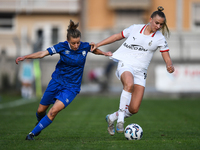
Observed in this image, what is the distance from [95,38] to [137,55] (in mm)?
15992

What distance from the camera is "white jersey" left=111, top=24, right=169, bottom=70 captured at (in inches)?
235

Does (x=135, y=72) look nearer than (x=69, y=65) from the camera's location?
No

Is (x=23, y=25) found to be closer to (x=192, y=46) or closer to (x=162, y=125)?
(x=192, y=46)

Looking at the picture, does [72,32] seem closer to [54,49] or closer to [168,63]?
[54,49]

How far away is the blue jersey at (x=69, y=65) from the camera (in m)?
5.74

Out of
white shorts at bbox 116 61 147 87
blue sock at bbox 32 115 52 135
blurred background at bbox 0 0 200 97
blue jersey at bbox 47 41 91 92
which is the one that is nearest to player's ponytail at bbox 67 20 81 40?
blue jersey at bbox 47 41 91 92

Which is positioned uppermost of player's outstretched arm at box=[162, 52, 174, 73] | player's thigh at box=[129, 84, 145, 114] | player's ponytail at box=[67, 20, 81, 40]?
player's ponytail at box=[67, 20, 81, 40]

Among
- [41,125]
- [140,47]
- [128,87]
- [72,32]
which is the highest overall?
[72,32]

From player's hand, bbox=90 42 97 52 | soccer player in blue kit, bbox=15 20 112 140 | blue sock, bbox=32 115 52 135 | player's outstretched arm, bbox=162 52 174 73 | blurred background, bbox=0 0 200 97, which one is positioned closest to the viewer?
blue sock, bbox=32 115 52 135

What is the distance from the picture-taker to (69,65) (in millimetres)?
5797

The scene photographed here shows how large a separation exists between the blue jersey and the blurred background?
488 inches

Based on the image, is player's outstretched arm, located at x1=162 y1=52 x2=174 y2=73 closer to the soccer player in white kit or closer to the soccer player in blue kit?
the soccer player in white kit

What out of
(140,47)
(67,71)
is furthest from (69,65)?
(140,47)

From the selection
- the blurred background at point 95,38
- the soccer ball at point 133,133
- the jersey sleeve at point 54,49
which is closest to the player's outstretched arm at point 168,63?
the soccer ball at point 133,133
